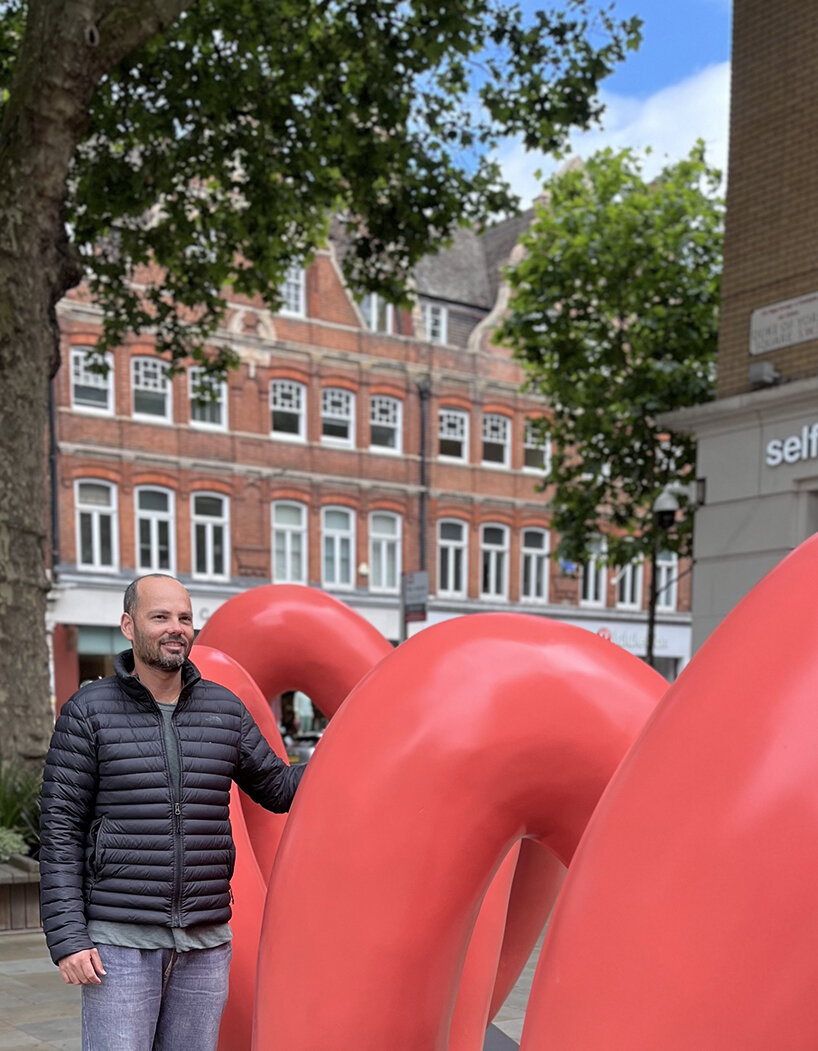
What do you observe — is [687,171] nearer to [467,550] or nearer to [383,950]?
[467,550]

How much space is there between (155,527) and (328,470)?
4740 mm

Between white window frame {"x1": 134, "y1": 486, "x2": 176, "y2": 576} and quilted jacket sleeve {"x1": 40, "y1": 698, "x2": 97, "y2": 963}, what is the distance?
26.4 metres

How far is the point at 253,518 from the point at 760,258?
19552 mm

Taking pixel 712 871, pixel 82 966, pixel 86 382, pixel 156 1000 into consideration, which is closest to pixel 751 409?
pixel 156 1000

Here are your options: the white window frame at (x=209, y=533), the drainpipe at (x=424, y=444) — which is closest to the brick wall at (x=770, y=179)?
the white window frame at (x=209, y=533)

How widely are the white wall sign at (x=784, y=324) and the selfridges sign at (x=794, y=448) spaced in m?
0.92

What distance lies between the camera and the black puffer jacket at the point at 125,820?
2.70 meters

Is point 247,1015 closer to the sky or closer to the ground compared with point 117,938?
closer to the ground

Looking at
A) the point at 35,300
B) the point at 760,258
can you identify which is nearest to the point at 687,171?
the point at 760,258

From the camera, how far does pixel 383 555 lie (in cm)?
3234

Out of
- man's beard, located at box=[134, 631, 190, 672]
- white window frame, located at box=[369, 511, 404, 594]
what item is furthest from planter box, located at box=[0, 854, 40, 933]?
white window frame, located at box=[369, 511, 404, 594]

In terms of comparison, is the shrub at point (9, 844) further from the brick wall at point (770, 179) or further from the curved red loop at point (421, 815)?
the brick wall at point (770, 179)

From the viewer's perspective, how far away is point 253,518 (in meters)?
30.2

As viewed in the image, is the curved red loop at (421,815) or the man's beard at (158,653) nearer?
the curved red loop at (421,815)
